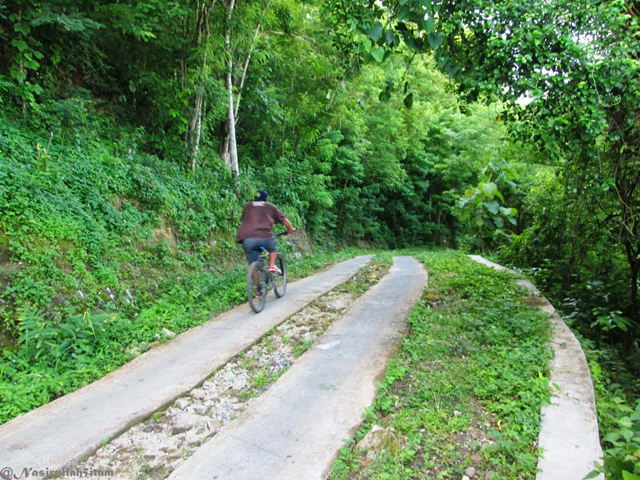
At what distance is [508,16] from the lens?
3635 mm

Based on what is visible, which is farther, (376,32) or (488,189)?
(488,189)

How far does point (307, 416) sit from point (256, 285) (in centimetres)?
295

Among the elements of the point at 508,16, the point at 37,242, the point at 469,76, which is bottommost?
the point at 37,242

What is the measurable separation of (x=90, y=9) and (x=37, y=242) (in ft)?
18.3

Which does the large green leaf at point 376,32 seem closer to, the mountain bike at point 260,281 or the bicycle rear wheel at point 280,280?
the mountain bike at point 260,281

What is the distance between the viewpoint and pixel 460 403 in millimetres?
2807

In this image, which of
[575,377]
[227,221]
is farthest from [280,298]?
[575,377]

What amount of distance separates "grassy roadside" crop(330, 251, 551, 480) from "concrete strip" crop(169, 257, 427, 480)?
0.16 m

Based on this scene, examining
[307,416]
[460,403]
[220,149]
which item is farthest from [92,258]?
[220,149]

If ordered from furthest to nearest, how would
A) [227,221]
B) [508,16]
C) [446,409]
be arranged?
1. [227,221]
2. [508,16]
3. [446,409]

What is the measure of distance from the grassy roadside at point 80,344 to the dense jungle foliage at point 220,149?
2 centimetres

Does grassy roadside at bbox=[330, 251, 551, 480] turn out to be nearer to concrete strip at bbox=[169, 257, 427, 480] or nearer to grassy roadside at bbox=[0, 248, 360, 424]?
concrete strip at bbox=[169, 257, 427, 480]

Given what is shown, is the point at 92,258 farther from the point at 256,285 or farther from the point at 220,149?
the point at 220,149

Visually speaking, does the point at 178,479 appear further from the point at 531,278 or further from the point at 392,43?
the point at 531,278
